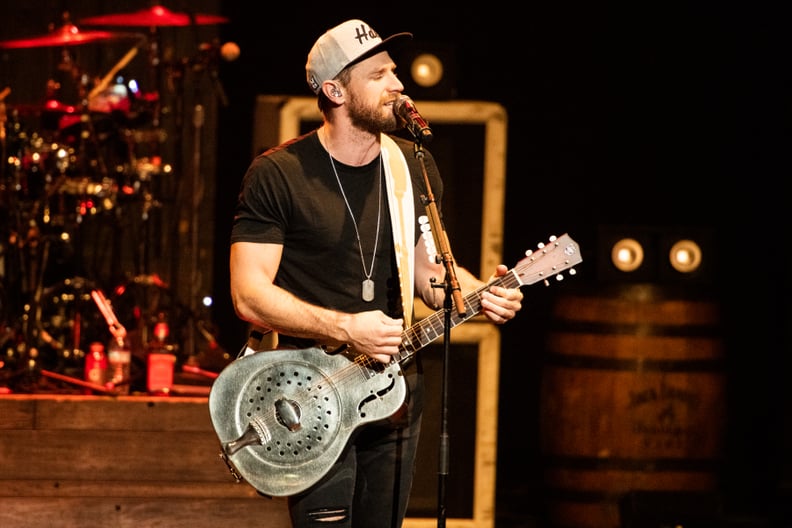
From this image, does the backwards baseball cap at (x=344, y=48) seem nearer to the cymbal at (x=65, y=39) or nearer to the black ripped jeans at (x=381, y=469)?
the black ripped jeans at (x=381, y=469)

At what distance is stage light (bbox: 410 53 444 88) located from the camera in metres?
5.68

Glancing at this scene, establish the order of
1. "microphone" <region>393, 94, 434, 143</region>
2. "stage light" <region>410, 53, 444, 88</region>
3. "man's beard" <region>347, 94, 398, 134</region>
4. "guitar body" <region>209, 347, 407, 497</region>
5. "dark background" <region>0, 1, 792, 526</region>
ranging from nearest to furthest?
"microphone" <region>393, 94, 434, 143</region> < "guitar body" <region>209, 347, 407, 497</region> < "man's beard" <region>347, 94, 398, 134</region> < "stage light" <region>410, 53, 444, 88</region> < "dark background" <region>0, 1, 792, 526</region>

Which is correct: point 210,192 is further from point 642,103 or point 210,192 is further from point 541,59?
point 642,103

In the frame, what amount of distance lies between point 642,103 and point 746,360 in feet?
5.52

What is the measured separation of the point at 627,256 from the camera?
6125 millimetres

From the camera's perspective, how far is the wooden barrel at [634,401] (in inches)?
238

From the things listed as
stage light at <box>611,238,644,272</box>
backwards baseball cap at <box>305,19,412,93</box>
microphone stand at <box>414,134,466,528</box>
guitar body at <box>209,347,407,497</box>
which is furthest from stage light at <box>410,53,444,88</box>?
guitar body at <box>209,347,407,497</box>

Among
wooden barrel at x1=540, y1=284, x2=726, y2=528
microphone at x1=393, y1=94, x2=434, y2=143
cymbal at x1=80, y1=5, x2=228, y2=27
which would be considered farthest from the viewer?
cymbal at x1=80, y1=5, x2=228, y2=27

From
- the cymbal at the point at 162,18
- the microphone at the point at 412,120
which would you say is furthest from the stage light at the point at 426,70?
the microphone at the point at 412,120

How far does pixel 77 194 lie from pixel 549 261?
3.69 meters

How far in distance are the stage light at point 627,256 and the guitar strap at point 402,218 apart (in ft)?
8.42

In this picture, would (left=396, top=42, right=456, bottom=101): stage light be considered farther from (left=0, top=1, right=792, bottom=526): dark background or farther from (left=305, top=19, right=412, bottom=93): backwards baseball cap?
(left=305, top=19, right=412, bottom=93): backwards baseball cap

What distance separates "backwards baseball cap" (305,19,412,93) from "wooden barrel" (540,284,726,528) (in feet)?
9.48

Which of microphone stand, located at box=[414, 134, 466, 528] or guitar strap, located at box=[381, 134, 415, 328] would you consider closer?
microphone stand, located at box=[414, 134, 466, 528]
